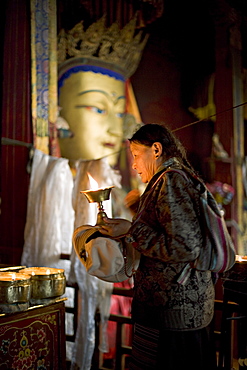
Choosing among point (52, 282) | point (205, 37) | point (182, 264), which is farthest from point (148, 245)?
point (205, 37)

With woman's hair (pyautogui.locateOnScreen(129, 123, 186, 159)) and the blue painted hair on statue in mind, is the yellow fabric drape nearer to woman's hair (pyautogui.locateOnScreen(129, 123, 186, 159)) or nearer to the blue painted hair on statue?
the blue painted hair on statue

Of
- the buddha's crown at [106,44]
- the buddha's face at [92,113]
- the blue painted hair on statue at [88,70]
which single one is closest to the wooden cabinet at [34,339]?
the buddha's face at [92,113]

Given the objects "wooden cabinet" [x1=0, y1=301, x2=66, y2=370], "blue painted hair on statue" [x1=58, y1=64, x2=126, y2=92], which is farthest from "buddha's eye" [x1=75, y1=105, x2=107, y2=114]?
"wooden cabinet" [x1=0, y1=301, x2=66, y2=370]

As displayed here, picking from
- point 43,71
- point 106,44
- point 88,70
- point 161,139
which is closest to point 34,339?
point 161,139

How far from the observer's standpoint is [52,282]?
79.7 inches

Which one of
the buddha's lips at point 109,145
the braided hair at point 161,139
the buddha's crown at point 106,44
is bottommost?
the braided hair at point 161,139

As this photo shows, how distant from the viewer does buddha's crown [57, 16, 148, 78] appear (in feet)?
14.0

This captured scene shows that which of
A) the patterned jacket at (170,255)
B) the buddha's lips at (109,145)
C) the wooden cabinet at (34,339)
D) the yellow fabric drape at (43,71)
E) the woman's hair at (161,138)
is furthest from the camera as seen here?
the buddha's lips at (109,145)

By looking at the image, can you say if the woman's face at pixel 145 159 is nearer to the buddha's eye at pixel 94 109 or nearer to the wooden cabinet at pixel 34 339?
the wooden cabinet at pixel 34 339

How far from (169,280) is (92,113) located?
3.43m

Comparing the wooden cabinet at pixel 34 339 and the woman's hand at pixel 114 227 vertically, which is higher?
the woman's hand at pixel 114 227

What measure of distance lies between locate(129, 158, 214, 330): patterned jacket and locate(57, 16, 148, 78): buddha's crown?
317 cm

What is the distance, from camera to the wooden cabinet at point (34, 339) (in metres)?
1.82

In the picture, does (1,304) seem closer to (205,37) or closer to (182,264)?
(182,264)
